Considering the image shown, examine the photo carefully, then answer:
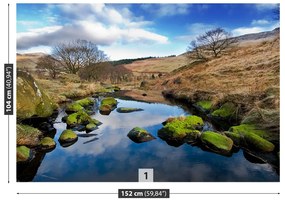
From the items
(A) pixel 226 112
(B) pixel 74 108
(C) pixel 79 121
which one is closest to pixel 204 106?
(A) pixel 226 112

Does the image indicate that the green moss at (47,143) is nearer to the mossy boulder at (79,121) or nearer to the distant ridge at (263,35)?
the mossy boulder at (79,121)

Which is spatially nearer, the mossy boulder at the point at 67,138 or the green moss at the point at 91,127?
the mossy boulder at the point at 67,138

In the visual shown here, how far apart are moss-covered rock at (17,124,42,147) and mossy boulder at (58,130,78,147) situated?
1.49 ft

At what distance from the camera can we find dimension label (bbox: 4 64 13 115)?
352 centimetres

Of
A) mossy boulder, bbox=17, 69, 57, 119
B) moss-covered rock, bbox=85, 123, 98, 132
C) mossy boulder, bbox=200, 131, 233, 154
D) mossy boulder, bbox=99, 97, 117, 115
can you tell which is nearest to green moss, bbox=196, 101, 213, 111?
mossy boulder, bbox=99, 97, 117, 115

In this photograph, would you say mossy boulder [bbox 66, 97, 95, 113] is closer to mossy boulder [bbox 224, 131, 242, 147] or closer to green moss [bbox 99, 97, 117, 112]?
green moss [bbox 99, 97, 117, 112]

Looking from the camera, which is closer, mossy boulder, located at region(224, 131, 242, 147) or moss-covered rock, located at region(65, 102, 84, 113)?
mossy boulder, located at region(224, 131, 242, 147)

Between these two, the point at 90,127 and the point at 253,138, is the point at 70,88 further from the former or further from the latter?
the point at 253,138

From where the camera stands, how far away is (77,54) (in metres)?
6.84

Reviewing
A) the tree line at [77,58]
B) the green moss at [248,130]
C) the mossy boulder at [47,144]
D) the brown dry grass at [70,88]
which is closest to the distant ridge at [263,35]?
the green moss at [248,130]

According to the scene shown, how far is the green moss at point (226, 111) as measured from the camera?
720 cm

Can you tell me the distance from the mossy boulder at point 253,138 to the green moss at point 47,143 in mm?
3569
